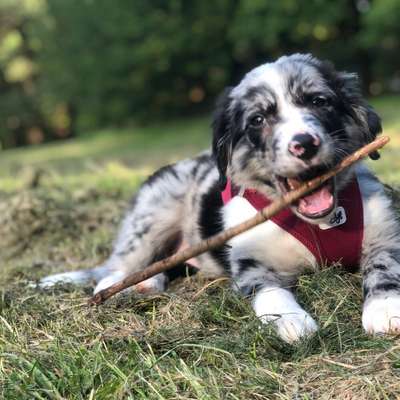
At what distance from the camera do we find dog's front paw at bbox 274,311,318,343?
3172 mm

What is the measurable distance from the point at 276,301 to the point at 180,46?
80.3 ft

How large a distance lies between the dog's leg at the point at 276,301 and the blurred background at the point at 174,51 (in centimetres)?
2046

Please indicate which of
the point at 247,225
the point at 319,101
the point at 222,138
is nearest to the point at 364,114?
the point at 319,101

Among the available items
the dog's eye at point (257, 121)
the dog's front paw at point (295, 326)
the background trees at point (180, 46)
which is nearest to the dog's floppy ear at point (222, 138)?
the dog's eye at point (257, 121)

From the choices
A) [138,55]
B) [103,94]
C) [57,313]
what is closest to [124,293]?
[57,313]

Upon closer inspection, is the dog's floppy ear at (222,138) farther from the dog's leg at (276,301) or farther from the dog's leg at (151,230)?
the dog's leg at (151,230)

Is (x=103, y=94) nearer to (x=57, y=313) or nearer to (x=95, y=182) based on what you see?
(x=95, y=182)

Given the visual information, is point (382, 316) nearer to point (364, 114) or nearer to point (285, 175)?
point (285, 175)

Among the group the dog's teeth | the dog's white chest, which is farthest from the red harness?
the dog's teeth

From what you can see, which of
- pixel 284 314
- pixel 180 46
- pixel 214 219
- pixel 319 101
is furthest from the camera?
pixel 180 46

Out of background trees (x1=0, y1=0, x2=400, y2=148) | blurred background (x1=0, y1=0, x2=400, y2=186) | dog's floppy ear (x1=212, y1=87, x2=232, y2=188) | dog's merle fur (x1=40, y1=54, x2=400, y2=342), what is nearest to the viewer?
dog's merle fur (x1=40, y1=54, x2=400, y2=342)

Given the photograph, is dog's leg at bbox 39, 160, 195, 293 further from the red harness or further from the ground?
the red harness

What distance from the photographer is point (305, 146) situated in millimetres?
3424

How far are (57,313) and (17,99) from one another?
33803 millimetres
